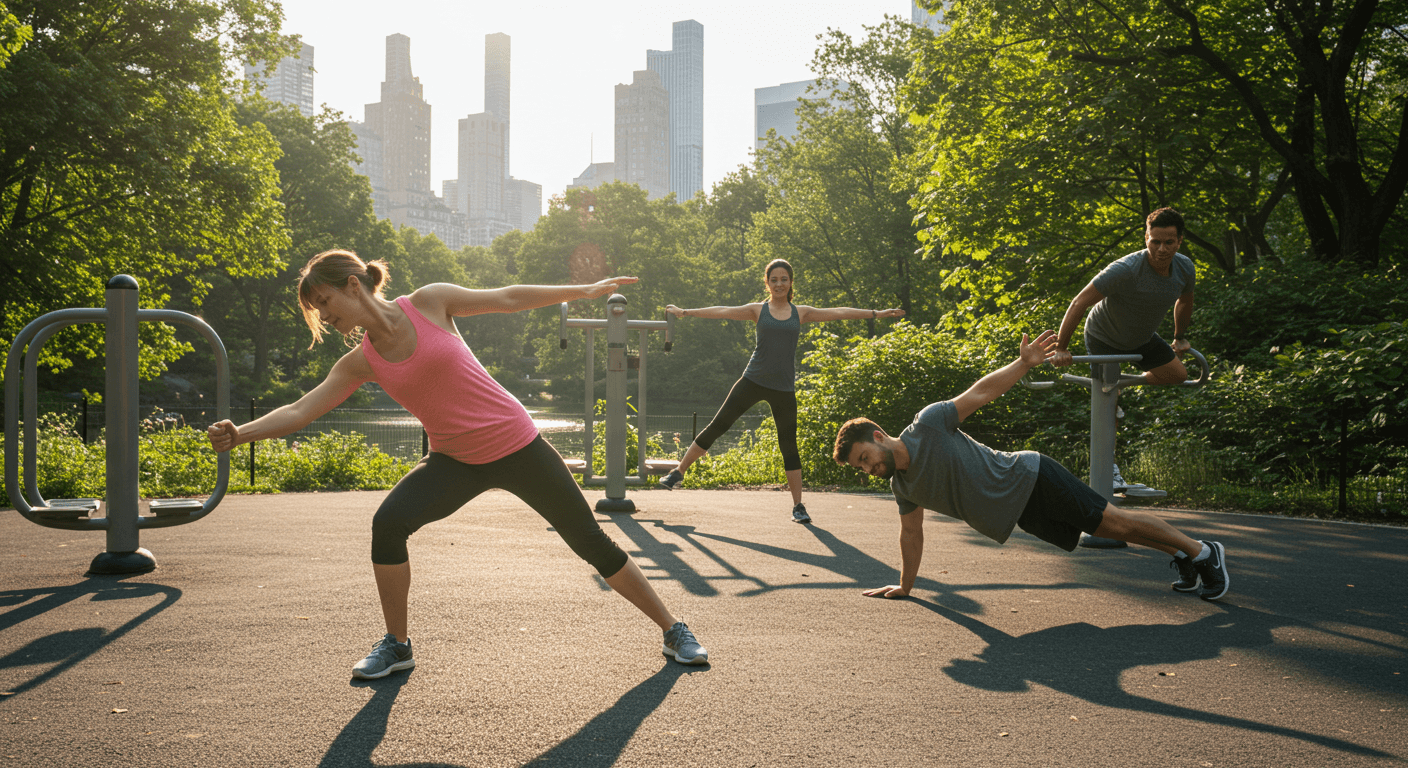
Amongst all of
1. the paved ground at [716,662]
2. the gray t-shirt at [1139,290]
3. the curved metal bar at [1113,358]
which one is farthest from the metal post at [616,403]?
the gray t-shirt at [1139,290]

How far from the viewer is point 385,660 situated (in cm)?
343

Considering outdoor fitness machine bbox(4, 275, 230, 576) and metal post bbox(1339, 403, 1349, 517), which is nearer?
outdoor fitness machine bbox(4, 275, 230, 576)

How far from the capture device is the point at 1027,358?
14.3 ft

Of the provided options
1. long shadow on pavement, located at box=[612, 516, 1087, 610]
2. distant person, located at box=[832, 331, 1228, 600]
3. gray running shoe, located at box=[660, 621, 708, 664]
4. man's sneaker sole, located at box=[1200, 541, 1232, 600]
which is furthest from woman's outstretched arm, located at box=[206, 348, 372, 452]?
man's sneaker sole, located at box=[1200, 541, 1232, 600]

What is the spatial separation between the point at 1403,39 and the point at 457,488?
20060 millimetres

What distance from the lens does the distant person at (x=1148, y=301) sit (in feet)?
17.4

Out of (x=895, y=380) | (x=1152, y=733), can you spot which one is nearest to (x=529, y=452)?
(x=1152, y=733)

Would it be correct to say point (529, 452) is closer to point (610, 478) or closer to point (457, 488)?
point (457, 488)

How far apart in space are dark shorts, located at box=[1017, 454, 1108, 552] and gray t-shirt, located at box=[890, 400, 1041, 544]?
97 mm

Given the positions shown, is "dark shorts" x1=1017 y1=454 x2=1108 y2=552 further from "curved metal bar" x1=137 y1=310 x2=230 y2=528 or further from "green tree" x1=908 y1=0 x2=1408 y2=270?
"green tree" x1=908 y1=0 x2=1408 y2=270

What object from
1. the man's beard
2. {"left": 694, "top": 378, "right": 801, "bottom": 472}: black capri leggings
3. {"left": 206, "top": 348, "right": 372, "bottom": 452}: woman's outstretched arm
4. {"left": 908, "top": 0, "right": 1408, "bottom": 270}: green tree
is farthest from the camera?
{"left": 908, "top": 0, "right": 1408, "bottom": 270}: green tree

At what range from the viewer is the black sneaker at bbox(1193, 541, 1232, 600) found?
4.70m

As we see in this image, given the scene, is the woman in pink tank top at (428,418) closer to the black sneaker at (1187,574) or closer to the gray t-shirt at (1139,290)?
the black sneaker at (1187,574)

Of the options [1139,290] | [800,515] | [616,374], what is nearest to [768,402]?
[800,515]
